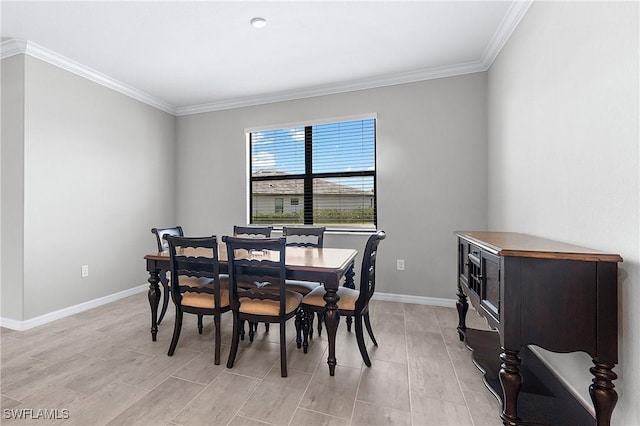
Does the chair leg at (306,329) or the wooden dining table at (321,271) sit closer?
the wooden dining table at (321,271)

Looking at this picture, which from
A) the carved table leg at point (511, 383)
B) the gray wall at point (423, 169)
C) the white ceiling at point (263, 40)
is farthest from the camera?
the gray wall at point (423, 169)

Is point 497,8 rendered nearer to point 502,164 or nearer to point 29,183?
point 502,164

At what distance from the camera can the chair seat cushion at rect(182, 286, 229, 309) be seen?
6.72ft

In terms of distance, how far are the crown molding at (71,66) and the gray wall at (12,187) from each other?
83 millimetres

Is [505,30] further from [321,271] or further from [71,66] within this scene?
[71,66]

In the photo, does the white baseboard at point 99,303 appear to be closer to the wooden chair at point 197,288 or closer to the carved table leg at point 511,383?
the wooden chair at point 197,288

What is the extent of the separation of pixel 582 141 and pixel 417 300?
2.24 m

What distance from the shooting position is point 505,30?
93.8 inches

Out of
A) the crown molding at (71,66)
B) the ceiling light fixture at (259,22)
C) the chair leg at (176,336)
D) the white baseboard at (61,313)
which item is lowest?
the white baseboard at (61,313)

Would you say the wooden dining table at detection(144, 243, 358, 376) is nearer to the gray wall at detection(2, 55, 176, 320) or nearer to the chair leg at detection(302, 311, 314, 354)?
the chair leg at detection(302, 311, 314, 354)

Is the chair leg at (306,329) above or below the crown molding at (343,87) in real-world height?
below

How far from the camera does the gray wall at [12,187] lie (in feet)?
8.59

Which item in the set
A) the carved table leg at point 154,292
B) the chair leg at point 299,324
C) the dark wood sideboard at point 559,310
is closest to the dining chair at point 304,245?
the chair leg at point 299,324

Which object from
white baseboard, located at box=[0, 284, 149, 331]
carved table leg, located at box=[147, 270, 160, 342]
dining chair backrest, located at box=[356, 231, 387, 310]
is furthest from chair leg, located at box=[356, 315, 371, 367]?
white baseboard, located at box=[0, 284, 149, 331]
